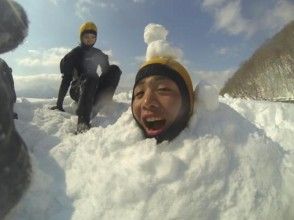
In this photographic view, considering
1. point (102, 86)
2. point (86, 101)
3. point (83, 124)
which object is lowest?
point (83, 124)

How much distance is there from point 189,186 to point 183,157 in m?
0.17

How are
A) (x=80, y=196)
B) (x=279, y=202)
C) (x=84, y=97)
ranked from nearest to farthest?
(x=279, y=202)
(x=80, y=196)
(x=84, y=97)

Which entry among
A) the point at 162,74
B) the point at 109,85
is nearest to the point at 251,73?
the point at 109,85

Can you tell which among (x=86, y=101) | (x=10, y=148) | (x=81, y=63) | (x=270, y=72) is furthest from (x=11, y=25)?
(x=270, y=72)

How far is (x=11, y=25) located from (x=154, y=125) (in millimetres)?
1104

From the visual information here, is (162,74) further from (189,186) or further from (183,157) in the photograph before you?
(189,186)

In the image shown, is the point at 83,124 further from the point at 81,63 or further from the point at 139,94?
the point at 139,94

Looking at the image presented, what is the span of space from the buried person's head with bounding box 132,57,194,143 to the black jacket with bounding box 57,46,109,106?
2626 millimetres

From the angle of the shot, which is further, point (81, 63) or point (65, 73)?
point (65, 73)

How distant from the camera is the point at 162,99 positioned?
2.72m

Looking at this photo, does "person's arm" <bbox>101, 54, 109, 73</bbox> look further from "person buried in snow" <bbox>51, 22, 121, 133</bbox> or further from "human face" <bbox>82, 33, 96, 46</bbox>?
"human face" <bbox>82, 33, 96, 46</bbox>

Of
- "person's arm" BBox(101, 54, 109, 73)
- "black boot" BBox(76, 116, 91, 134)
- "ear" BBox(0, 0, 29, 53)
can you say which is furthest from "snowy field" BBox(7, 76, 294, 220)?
"person's arm" BBox(101, 54, 109, 73)

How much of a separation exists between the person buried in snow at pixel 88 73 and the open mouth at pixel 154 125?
8.29ft

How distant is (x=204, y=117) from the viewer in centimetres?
272
